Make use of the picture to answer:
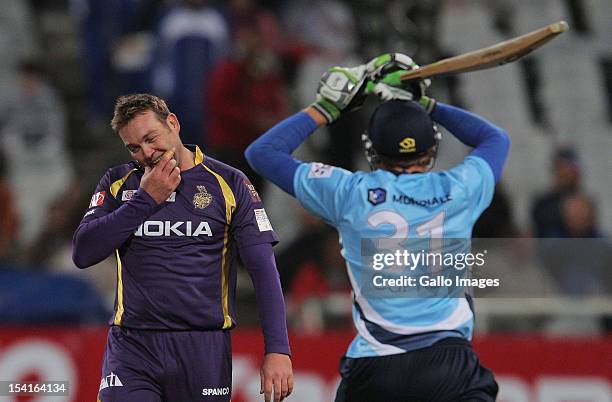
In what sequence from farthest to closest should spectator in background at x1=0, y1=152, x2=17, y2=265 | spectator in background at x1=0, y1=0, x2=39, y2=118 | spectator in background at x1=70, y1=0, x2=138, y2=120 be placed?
spectator in background at x1=0, y1=0, x2=39, y2=118 < spectator in background at x1=70, y1=0, x2=138, y2=120 < spectator in background at x1=0, y1=152, x2=17, y2=265

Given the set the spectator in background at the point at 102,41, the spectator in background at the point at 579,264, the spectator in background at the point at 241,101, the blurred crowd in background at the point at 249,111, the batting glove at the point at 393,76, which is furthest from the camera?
the spectator in background at the point at 102,41

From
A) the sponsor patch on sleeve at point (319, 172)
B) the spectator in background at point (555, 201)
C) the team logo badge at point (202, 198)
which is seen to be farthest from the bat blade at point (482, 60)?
the spectator in background at point (555, 201)

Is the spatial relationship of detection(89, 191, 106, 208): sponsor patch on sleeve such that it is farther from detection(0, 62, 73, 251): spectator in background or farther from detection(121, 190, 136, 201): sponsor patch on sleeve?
detection(0, 62, 73, 251): spectator in background

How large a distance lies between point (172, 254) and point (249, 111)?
585 cm

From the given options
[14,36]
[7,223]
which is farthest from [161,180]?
[14,36]

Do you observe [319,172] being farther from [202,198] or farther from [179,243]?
[179,243]

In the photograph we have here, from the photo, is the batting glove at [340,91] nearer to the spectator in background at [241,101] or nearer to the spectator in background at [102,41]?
the spectator in background at [241,101]

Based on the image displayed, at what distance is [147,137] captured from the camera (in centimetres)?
431

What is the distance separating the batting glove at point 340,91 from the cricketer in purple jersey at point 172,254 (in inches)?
33.1

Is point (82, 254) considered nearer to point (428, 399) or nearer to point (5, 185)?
point (428, 399)

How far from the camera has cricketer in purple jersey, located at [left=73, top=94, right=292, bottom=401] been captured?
4285mm

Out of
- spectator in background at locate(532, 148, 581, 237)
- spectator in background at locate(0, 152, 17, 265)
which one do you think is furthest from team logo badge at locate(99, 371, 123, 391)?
spectator in background at locate(532, 148, 581, 237)

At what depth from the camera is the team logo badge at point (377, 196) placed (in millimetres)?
4707

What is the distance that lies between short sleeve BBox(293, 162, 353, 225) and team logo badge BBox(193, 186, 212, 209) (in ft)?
1.82
